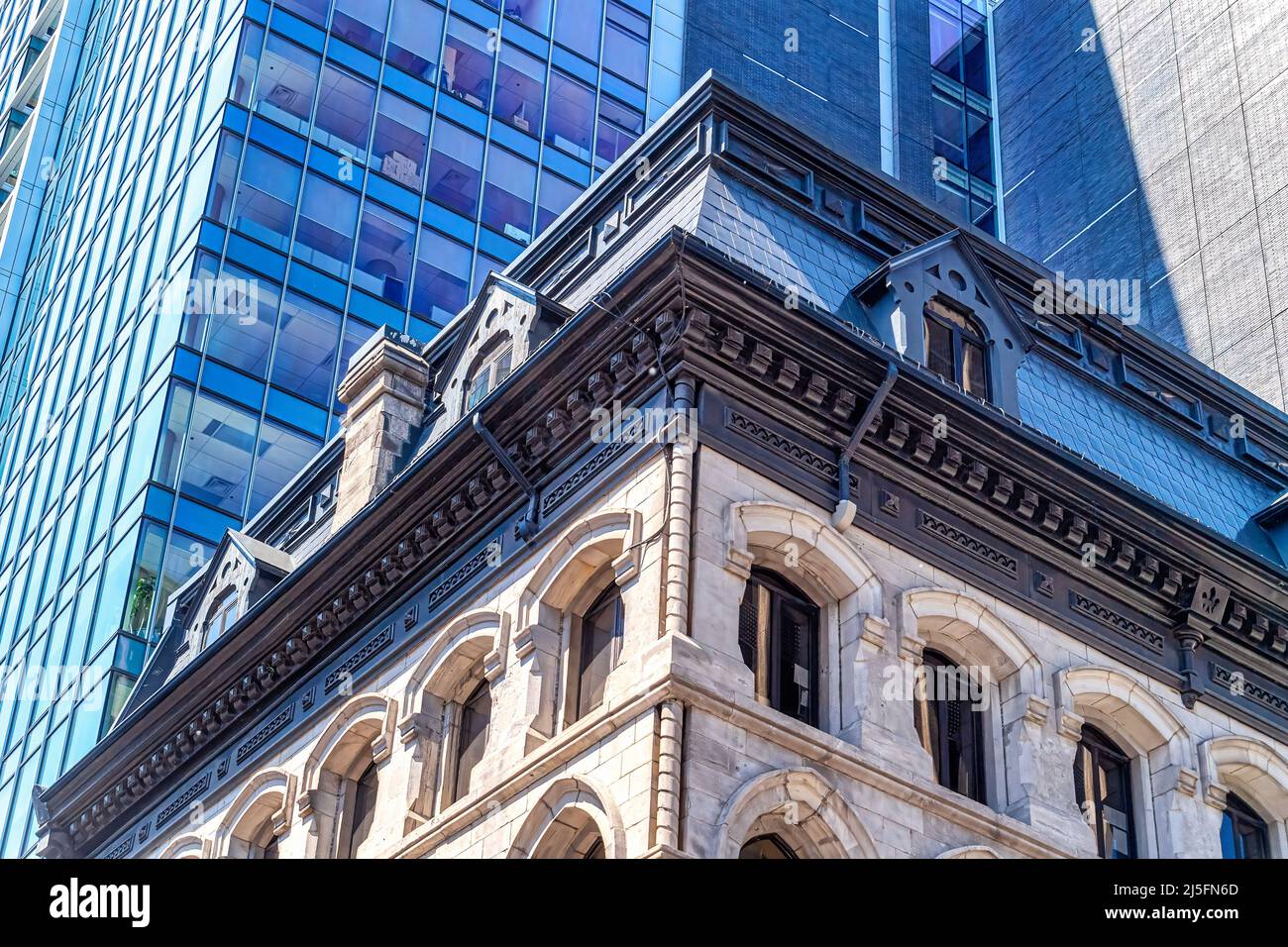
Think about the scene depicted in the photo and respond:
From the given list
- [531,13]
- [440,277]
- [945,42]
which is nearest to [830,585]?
[440,277]

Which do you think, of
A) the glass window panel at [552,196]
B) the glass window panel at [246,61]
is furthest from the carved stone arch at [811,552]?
the glass window panel at [552,196]

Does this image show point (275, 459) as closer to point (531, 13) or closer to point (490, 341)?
point (531, 13)

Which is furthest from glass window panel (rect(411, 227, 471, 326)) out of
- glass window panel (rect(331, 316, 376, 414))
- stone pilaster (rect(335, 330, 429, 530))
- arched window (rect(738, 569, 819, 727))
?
arched window (rect(738, 569, 819, 727))

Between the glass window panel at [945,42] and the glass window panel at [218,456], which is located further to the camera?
the glass window panel at [945,42]

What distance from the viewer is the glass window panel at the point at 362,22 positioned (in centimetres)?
5831

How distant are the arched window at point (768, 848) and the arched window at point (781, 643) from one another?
1.65 m

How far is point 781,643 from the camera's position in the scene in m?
24.8

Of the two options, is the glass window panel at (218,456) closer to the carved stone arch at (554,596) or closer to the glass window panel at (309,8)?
the glass window panel at (309,8)

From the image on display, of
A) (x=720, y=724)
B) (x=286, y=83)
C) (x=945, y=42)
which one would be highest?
(x=945, y=42)

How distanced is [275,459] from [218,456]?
1457 mm

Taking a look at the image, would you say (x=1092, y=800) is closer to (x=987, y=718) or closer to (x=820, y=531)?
(x=987, y=718)

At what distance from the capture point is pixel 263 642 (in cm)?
3134

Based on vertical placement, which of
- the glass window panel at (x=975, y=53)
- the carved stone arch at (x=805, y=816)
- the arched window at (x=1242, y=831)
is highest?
the glass window panel at (x=975, y=53)
